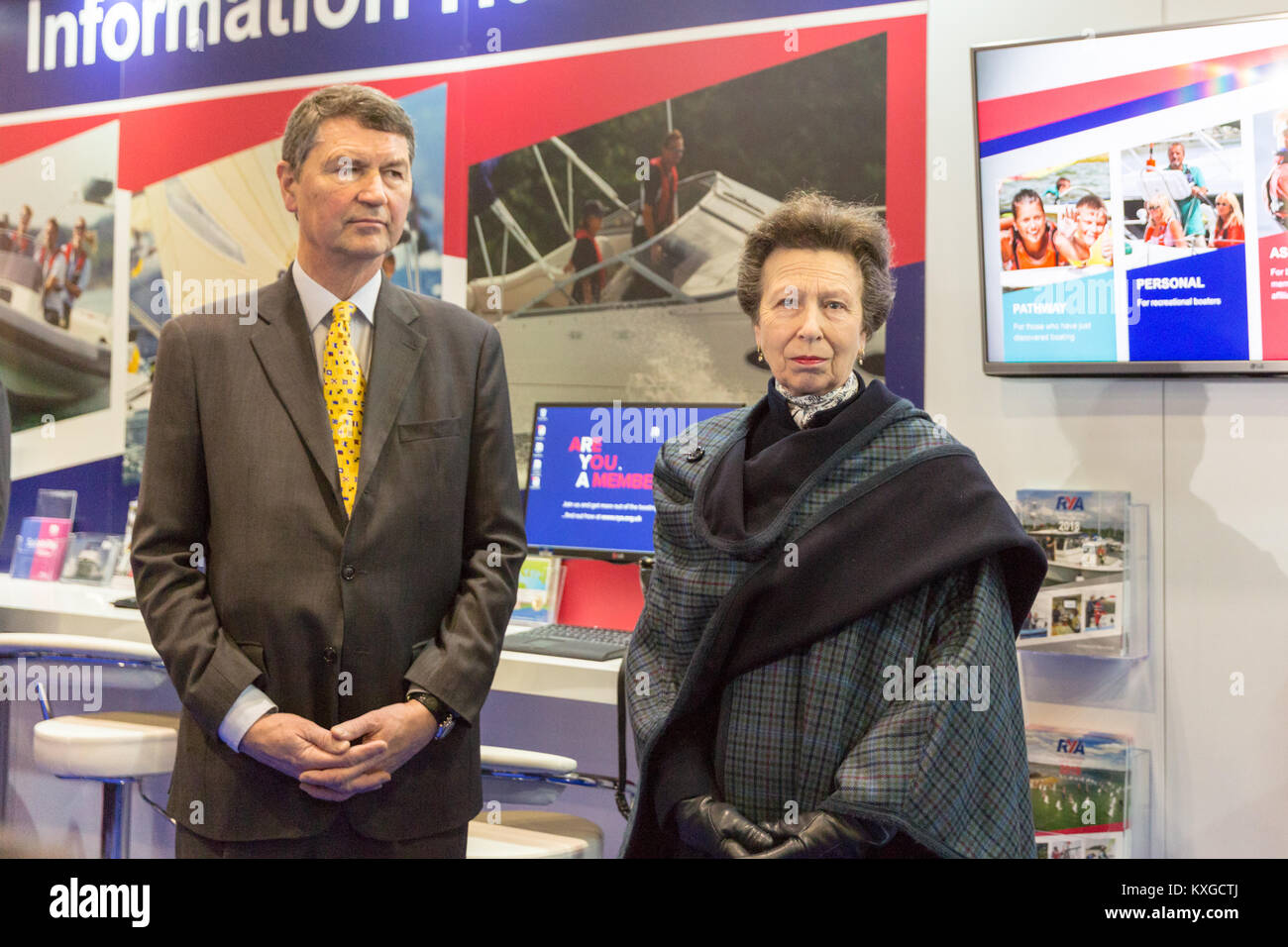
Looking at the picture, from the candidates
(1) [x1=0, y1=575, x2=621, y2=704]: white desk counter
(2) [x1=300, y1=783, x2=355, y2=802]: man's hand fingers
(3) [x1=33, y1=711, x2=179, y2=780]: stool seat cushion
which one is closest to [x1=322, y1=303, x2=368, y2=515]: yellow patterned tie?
(2) [x1=300, y1=783, x2=355, y2=802]: man's hand fingers

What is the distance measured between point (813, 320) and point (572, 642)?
142 centimetres

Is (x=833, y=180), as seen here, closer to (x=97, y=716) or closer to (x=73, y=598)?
(x=97, y=716)

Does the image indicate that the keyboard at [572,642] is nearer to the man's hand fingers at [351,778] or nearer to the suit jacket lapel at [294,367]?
the man's hand fingers at [351,778]

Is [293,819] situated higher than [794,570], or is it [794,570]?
[794,570]

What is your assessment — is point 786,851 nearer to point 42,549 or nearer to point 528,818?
point 528,818

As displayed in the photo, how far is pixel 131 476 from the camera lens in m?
4.28

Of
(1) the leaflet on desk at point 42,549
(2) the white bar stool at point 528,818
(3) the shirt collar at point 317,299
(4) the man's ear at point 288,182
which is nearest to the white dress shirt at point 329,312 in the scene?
(3) the shirt collar at point 317,299

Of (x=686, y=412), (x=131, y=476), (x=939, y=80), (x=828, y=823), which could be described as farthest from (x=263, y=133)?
(x=828, y=823)

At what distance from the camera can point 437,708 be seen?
1.91 metres

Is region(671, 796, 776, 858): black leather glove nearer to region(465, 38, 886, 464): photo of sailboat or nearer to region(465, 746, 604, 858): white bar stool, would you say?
region(465, 746, 604, 858): white bar stool

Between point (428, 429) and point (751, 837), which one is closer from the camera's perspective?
point (751, 837)

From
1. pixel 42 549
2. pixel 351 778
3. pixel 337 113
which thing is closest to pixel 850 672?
→ pixel 351 778

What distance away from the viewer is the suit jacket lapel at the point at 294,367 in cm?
192

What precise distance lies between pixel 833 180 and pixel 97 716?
2452 mm
